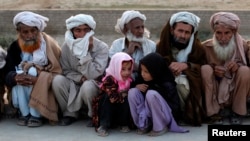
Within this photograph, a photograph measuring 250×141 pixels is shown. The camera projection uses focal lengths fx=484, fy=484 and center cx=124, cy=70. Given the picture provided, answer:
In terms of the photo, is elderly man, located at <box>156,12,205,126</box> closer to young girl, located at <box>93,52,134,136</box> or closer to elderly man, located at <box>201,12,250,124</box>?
elderly man, located at <box>201,12,250,124</box>

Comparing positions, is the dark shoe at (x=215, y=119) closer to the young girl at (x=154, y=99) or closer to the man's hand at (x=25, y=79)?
the young girl at (x=154, y=99)

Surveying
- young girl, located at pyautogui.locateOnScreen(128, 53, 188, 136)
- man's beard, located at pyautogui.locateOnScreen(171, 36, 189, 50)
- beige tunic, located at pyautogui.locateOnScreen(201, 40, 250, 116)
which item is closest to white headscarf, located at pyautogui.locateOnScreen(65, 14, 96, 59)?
young girl, located at pyautogui.locateOnScreen(128, 53, 188, 136)

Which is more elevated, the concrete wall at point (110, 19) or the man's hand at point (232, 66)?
the man's hand at point (232, 66)

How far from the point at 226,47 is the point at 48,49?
6.21 ft

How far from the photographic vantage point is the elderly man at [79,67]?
16.5 ft

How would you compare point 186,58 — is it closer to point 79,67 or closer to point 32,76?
point 79,67

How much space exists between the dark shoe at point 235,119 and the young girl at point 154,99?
56cm

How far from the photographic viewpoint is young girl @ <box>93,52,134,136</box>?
4.83m

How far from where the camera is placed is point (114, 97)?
4820 mm

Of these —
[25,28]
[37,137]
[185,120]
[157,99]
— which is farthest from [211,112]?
[25,28]

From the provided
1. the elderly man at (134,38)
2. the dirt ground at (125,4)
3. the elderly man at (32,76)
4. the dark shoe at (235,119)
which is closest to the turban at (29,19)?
the elderly man at (32,76)

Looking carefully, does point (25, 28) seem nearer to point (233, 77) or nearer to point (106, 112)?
point (106, 112)

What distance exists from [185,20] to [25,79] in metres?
1.77

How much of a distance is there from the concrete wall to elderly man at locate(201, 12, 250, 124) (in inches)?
422
